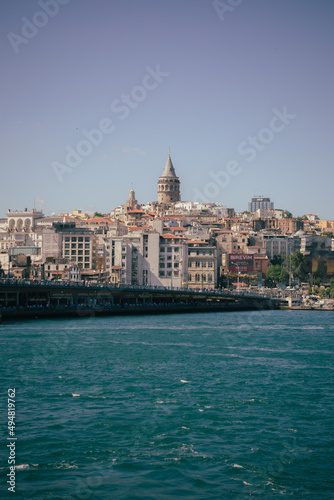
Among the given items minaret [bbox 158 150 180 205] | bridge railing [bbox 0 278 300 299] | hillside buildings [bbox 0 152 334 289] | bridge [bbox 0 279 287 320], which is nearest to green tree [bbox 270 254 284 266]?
hillside buildings [bbox 0 152 334 289]

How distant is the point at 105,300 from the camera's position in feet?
278

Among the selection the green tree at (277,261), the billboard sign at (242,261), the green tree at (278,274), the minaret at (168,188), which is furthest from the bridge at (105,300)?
the minaret at (168,188)

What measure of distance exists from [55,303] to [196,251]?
33335 mm

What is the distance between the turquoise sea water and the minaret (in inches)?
6029

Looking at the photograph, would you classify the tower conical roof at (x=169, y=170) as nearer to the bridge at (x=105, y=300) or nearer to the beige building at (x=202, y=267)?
the beige building at (x=202, y=267)

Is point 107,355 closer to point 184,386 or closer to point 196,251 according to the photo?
point 184,386

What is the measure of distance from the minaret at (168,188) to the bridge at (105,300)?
98.3 meters

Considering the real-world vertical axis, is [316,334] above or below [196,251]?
below

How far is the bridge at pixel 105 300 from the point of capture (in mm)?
71125

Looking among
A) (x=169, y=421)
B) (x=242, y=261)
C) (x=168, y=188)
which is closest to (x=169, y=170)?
(x=168, y=188)

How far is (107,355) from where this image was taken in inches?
1547

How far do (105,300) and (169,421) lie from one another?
6175 cm

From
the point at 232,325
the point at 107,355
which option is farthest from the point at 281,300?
the point at 107,355

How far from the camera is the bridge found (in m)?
71.1
